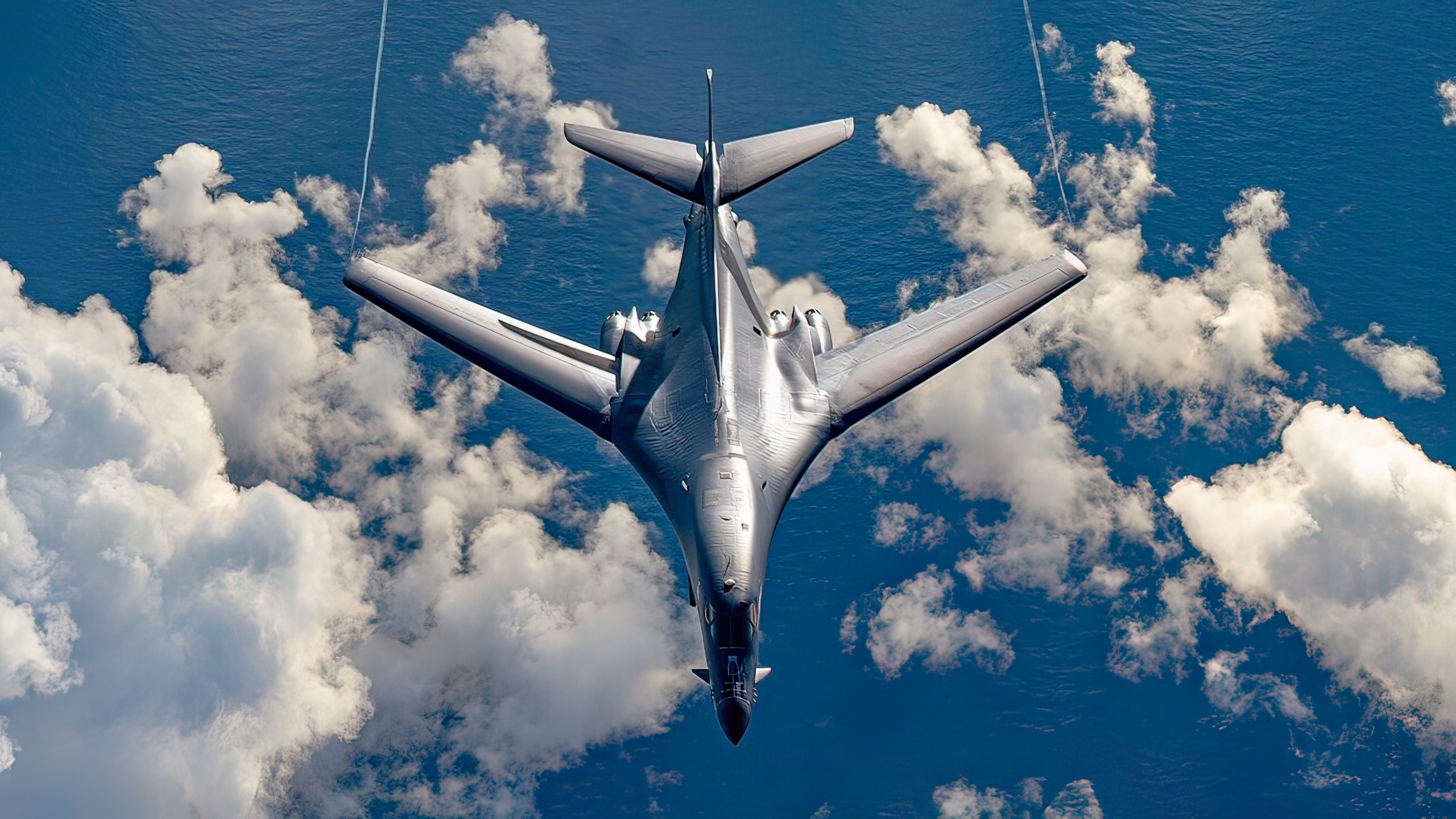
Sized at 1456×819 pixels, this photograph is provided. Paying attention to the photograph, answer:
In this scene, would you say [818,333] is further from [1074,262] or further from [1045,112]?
[1045,112]

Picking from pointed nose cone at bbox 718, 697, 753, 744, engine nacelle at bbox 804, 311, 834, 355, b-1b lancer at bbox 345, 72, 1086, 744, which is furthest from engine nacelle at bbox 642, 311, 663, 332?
pointed nose cone at bbox 718, 697, 753, 744

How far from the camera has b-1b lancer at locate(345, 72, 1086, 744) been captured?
227ft

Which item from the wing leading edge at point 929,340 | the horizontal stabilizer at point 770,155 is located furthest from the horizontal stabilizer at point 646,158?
the wing leading edge at point 929,340

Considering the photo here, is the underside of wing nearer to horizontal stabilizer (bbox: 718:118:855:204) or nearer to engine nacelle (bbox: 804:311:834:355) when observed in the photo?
engine nacelle (bbox: 804:311:834:355)

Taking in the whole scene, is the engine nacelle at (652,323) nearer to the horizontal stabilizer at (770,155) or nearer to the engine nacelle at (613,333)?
the engine nacelle at (613,333)

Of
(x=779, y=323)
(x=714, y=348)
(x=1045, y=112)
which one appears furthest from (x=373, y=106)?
(x=1045, y=112)

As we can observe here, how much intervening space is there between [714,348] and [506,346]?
654 inches

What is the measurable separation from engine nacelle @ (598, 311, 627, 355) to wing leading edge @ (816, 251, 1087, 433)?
15.3 metres

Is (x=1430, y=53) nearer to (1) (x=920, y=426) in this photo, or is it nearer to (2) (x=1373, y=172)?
(2) (x=1373, y=172)

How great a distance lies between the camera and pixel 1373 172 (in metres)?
125

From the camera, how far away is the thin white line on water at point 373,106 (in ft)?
408

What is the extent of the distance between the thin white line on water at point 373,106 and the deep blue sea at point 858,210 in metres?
1.16

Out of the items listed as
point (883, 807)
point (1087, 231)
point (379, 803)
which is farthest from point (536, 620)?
point (1087, 231)

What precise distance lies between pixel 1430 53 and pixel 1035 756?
341 feet
